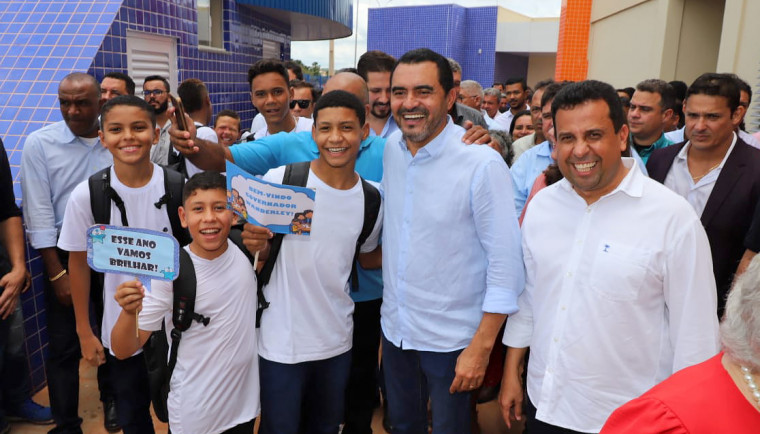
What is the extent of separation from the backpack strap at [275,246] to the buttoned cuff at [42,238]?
171 centimetres

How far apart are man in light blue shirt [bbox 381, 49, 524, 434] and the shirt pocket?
41cm

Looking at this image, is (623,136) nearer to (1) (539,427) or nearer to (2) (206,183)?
(1) (539,427)

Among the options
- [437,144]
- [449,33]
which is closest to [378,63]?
[437,144]

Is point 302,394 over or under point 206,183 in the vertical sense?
under

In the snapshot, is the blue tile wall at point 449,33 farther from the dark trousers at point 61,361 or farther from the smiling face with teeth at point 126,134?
the smiling face with teeth at point 126,134

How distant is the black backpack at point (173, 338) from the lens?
2363 mm

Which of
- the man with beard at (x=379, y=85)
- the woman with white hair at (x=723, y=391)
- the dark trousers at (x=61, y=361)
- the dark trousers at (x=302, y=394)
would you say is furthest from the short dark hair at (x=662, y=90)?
the dark trousers at (x=61, y=361)

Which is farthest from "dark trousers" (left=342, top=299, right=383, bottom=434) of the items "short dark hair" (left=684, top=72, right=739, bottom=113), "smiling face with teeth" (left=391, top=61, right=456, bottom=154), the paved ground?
"short dark hair" (left=684, top=72, right=739, bottom=113)

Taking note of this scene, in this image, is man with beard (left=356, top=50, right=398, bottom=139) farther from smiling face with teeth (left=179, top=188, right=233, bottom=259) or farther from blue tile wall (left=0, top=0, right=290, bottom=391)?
blue tile wall (left=0, top=0, right=290, bottom=391)

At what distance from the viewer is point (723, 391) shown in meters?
1.07

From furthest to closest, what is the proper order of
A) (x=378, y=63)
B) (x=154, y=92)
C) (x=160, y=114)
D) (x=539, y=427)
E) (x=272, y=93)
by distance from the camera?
(x=154, y=92), (x=160, y=114), (x=272, y=93), (x=378, y=63), (x=539, y=427)

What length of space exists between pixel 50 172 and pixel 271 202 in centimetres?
210

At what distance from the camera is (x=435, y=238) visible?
7.72ft

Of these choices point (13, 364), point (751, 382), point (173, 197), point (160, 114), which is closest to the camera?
point (751, 382)
